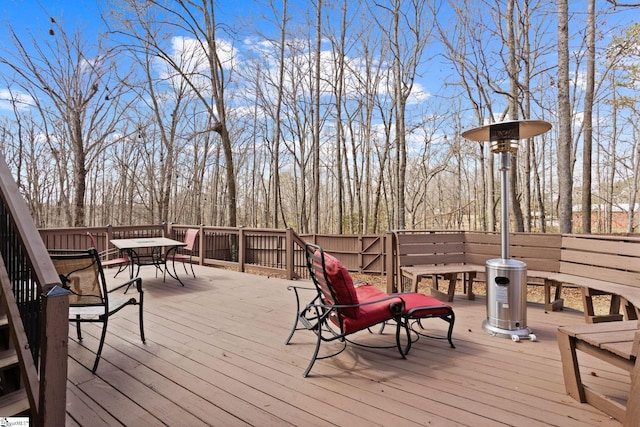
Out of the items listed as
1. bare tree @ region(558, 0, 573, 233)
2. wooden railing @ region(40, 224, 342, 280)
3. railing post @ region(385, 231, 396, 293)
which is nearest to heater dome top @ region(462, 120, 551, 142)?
railing post @ region(385, 231, 396, 293)

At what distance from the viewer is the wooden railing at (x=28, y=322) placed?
1.42m

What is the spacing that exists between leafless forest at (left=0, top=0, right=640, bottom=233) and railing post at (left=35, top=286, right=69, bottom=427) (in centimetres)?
723

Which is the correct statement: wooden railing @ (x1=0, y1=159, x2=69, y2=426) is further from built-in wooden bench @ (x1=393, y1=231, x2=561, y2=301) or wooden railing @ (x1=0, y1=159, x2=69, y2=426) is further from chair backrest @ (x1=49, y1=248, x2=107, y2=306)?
built-in wooden bench @ (x1=393, y1=231, x2=561, y2=301)

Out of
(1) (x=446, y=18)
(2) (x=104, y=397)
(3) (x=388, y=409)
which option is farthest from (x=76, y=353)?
(1) (x=446, y=18)

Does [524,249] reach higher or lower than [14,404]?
higher

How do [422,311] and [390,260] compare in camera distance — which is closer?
[422,311]

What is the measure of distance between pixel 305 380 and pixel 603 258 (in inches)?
131

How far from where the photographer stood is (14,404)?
64.4 inches

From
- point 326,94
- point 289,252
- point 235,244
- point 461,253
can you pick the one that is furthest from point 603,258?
Answer: point 326,94

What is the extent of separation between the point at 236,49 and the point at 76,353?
12.6 m

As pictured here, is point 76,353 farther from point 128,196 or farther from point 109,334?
point 128,196

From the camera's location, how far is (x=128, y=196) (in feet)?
63.1

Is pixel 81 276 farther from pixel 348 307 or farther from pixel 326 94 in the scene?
pixel 326 94

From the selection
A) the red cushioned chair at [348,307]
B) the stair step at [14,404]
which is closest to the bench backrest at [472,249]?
the red cushioned chair at [348,307]
